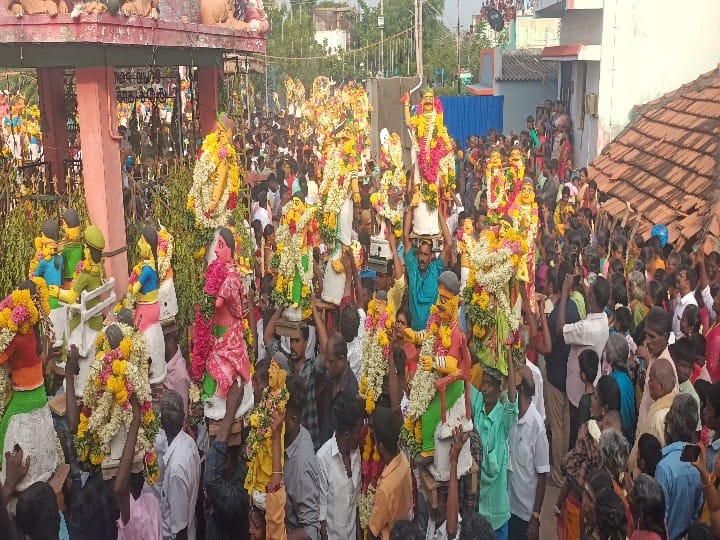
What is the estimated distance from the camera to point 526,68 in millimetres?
26266

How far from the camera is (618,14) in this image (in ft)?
51.8

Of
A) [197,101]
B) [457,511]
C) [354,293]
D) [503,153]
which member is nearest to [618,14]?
[503,153]

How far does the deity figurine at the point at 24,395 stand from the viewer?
16.4 ft

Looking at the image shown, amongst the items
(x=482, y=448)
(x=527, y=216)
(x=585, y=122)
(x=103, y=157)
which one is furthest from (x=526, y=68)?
(x=482, y=448)

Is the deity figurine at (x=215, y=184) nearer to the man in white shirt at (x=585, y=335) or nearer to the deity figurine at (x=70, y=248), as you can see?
the deity figurine at (x=70, y=248)

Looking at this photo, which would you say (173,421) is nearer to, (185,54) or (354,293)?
(354,293)

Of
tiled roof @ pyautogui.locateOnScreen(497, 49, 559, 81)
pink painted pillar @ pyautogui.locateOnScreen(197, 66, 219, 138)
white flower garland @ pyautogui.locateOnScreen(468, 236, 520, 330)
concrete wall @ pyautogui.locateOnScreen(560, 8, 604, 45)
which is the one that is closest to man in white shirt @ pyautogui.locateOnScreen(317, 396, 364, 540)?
white flower garland @ pyautogui.locateOnScreen(468, 236, 520, 330)

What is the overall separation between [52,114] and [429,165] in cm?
654

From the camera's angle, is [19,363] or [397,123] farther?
[397,123]

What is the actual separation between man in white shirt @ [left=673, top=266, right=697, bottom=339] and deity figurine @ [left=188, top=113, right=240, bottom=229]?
153 inches

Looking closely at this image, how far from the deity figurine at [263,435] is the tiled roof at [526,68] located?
2149 centimetres

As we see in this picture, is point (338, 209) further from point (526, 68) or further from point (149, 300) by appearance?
point (526, 68)

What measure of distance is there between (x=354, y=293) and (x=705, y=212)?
4808 millimetres

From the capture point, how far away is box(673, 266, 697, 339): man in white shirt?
7004mm
